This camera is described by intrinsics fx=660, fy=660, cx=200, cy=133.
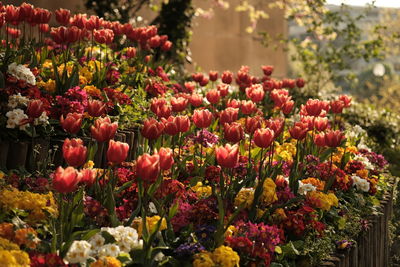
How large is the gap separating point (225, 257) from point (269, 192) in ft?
2.92

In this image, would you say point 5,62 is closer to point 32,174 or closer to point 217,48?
point 32,174

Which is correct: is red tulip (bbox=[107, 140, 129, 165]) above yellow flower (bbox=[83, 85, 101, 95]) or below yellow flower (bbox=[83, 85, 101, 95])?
below

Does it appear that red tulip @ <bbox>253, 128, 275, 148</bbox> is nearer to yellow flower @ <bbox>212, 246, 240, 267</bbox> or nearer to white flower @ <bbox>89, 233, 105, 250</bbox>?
yellow flower @ <bbox>212, 246, 240, 267</bbox>

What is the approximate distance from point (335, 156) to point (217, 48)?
895 cm

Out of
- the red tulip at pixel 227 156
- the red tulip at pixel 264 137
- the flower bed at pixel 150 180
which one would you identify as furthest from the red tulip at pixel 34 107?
the red tulip at pixel 264 137

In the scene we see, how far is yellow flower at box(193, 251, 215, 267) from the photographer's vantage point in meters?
2.90

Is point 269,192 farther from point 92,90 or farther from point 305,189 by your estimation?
point 92,90

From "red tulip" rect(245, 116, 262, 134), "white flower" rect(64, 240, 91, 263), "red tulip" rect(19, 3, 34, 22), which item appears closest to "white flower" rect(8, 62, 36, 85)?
"red tulip" rect(19, 3, 34, 22)

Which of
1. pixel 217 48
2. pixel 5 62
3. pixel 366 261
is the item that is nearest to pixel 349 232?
pixel 366 261

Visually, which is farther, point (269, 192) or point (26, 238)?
point (269, 192)

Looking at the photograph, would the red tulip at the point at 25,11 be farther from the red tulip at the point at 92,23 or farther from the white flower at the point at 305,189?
the white flower at the point at 305,189

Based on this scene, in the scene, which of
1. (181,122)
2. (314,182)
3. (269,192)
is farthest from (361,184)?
(181,122)

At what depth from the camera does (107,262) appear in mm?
2666

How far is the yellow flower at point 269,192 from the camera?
3.73 meters
